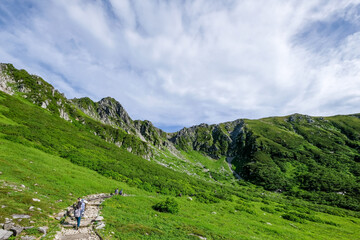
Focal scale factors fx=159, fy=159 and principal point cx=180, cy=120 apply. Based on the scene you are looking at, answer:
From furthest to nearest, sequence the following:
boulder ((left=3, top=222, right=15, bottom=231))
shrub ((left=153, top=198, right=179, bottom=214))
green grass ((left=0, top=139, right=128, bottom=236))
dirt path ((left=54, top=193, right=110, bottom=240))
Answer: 1. shrub ((left=153, top=198, right=179, bottom=214))
2. green grass ((left=0, top=139, right=128, bottom=236))
3. dirt path ((left=54, top=193, right=110, bottom=240))
4. boulder ((left=3, top=222, right=15, bottom=231))

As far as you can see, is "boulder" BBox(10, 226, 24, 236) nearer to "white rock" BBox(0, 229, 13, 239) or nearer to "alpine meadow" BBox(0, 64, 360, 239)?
"alpine meadow" BBox(0, 64, 360, 239)

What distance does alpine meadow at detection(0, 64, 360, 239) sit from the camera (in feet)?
58.4

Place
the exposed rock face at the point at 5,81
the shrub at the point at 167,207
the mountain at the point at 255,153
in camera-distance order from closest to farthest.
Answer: the shrub at the point at 167,207, the exposed rock face at the point at 5,81, the mountain at the point at 255,153

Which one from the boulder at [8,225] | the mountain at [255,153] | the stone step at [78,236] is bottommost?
the stone step at [78,236]

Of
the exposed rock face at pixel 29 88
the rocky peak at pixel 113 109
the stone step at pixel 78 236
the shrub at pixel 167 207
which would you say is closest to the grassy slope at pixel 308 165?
the shrub at pixel 167 207

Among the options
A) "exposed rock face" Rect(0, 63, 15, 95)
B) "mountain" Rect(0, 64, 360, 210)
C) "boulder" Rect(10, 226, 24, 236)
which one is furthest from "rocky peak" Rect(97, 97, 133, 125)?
"boulder" Rect(10, 226, 24, 236)

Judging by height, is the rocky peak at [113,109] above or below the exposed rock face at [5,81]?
above

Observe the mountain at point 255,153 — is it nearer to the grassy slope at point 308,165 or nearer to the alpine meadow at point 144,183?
the grassy slope at point 308,165

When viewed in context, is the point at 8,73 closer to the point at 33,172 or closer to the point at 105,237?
the point at 33,172

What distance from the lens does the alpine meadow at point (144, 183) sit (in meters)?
17.8

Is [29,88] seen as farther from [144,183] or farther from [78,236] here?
[78,236]

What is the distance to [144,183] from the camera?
4500 cm

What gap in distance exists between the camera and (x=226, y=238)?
19219mm

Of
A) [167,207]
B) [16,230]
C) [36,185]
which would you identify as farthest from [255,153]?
[16,230]
